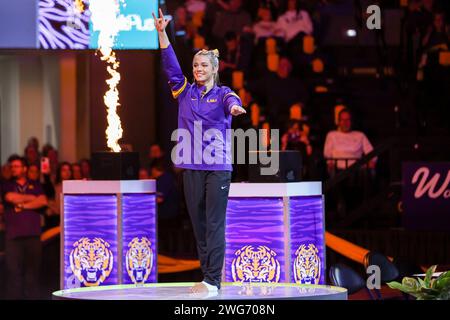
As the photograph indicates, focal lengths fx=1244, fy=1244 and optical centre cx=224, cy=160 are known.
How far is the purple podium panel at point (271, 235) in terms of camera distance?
31.3ft

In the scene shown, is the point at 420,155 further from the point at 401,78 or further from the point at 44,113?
the point at 44,113

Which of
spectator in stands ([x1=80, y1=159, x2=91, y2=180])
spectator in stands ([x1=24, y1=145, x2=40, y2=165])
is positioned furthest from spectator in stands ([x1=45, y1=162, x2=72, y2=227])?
spectator in stands ([x1=24, y1=145, x2=40, y2=165])

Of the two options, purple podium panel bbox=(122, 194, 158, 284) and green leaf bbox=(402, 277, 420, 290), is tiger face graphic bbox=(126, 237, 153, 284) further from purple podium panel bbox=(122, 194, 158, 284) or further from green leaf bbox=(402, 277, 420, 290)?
green leaf bbox=(402, 277, 420, 290)

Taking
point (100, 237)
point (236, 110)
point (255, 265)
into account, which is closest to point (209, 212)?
point (236, 110)

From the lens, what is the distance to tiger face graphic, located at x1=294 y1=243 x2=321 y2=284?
31.3 ft

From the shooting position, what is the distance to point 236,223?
9.66 m

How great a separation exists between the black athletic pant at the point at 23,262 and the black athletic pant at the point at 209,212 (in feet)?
14.8

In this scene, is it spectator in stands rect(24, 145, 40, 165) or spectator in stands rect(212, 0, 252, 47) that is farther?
spectator in stands rect(212, 0, 252, 47)

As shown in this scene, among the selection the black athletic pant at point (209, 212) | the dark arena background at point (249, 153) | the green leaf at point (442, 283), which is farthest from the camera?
the dark arena background at point (249, 153)

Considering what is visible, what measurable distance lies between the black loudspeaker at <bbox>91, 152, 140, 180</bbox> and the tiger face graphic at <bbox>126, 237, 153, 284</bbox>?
0.56 metres

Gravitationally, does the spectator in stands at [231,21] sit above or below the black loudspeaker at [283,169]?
above

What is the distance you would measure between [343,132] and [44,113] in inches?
297

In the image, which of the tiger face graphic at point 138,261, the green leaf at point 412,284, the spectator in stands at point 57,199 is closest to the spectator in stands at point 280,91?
the spectator in stands at point 57,199

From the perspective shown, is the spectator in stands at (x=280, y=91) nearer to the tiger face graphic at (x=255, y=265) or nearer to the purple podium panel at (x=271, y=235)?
the purple podium panel at (x=271, y=235)
